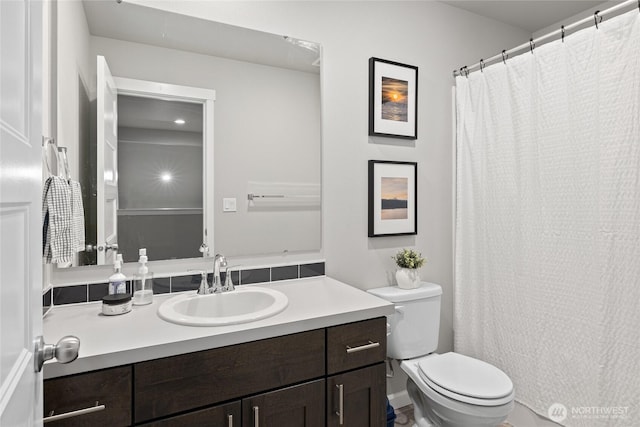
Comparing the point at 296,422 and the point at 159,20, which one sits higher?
Answer: the point at 159,20

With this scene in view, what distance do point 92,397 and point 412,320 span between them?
1496 mm

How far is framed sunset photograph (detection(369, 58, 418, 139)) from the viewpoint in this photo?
2074 mm

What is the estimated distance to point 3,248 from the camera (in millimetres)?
507

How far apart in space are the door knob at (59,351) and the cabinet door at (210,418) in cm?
48

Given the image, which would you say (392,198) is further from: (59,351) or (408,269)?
(59,351)

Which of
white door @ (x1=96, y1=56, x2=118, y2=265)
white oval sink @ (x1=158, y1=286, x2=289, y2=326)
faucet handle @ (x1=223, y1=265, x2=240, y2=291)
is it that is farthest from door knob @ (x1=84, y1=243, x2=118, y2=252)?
faucet handle @ (x1=223, y1=265, x2=240, y2=291)

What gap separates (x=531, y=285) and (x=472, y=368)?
550mm

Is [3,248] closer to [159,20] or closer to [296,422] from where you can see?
[296,422]

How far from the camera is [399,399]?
2219 millimetres

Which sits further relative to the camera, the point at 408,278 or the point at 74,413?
the point at 408,278

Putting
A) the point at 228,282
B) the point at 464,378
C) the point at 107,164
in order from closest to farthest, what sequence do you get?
the point at 107,164, the point at 228,282, the point at 464,378

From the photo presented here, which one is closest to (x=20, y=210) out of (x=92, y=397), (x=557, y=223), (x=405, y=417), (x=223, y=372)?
(x=92, y=397)

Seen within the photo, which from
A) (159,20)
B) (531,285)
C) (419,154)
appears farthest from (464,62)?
(159,20)

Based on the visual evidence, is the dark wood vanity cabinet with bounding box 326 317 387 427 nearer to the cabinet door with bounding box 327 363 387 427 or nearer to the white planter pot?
the cabinet door with bounding box 327 363 387 427
